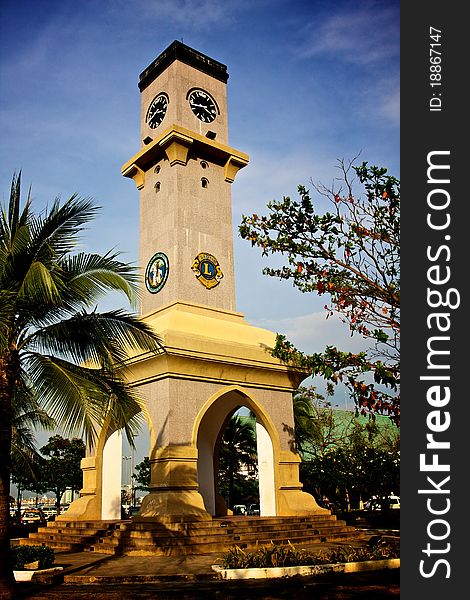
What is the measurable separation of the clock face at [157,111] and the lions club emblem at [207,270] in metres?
5.42

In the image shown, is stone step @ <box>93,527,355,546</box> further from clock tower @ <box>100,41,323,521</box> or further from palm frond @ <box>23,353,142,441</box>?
palm frond @ <box>23,353,142,441</box>

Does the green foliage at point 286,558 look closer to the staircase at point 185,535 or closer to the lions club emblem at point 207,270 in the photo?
the staircase at point 185,535

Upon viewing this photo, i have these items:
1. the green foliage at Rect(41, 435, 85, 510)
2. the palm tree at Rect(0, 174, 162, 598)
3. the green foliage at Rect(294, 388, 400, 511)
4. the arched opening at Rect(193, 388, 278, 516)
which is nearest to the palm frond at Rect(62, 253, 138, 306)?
the palm tree at Rect(0, 174, 162, 598)

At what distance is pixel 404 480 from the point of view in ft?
16.9

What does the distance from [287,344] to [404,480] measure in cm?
1240

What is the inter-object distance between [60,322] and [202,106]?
45.9 ft

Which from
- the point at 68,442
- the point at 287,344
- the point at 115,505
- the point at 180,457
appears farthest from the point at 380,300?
the point at 68,442

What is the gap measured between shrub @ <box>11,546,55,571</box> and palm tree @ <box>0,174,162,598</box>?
2.80 m

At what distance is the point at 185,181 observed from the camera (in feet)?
66.7

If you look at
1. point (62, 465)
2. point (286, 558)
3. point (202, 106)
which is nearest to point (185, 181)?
point (202, 106)

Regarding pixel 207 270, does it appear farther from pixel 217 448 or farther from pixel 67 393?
pixel 67 393

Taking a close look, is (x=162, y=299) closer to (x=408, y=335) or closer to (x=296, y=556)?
(x=296, y=556)

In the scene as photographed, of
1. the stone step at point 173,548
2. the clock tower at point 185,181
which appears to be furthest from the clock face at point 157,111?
the stone step at point 173,548

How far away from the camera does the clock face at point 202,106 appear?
2169 centimetres
